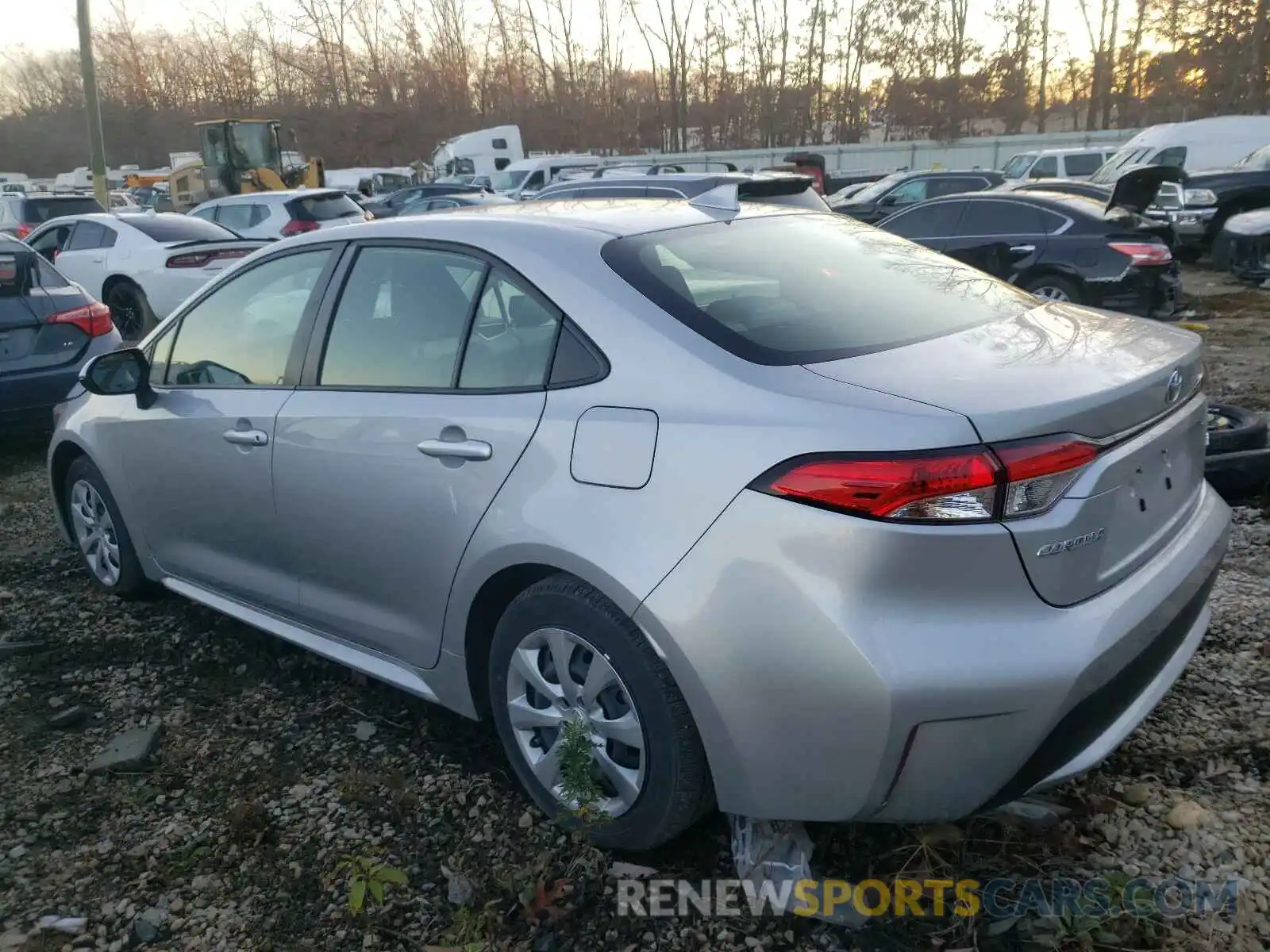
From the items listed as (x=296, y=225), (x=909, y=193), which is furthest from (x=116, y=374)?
(x=909, y=193)

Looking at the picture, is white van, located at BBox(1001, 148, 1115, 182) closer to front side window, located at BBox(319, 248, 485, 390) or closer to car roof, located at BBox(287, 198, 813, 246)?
car roof, located at BBox(287, 198, 813, 246)

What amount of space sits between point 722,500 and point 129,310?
437 inches

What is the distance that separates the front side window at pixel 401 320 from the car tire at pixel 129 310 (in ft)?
30.0

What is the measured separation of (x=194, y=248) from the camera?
35.4ft

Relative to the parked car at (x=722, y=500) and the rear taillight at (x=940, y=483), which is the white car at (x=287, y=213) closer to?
the parked car at (x=722, y=500)

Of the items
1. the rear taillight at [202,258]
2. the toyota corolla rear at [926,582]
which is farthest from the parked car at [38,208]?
the toyota corolla rear at [926,582]

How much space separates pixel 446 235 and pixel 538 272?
45 cm

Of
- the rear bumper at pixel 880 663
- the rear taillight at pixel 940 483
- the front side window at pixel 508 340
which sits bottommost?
the rear bumper at pixel 880 663

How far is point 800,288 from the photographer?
105 inches

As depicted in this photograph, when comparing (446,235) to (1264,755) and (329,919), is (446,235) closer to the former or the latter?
(329,919)

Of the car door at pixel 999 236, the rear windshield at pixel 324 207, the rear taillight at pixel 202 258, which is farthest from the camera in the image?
the rear windshield at pixel 324 207

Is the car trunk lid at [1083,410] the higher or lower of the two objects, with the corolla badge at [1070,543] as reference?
higher

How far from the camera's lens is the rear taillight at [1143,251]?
917 cm

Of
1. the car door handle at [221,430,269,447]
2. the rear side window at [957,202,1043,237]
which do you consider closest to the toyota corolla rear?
the car door handle at [221,430,269,447]
